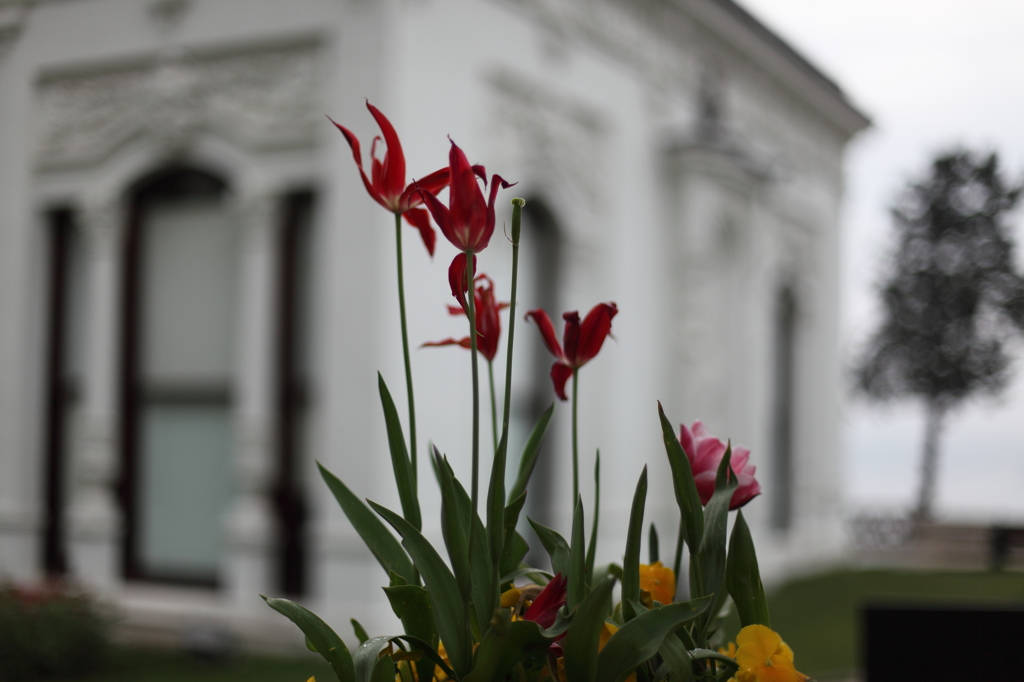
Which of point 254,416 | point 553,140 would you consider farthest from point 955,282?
point 254,416

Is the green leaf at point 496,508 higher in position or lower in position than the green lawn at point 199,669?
higher

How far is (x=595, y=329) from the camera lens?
1.09m

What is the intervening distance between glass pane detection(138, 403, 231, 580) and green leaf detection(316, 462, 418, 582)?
634 cm

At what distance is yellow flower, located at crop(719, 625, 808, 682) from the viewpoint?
3.25ft

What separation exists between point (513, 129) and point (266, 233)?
1.97 metres

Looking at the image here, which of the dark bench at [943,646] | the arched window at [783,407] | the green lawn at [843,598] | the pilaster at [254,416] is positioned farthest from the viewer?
the arched window at [783,407]

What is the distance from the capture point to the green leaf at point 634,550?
97 centimetres

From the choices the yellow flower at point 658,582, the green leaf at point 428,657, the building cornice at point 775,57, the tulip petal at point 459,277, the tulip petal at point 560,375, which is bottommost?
the green leaf at point 428,657

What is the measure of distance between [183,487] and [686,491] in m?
6.82

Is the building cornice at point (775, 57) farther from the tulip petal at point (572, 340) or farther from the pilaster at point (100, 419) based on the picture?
the tulip petal at point (572, 340)

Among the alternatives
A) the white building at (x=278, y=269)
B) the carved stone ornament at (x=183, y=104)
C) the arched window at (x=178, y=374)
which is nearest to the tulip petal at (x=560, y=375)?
the white building at (x=278, y=269)

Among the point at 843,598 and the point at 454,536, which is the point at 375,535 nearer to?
the point at 454,536

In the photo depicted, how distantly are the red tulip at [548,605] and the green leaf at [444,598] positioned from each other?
0.06 metres

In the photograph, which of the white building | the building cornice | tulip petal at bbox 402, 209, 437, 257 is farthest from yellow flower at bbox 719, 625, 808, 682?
the building cornice
